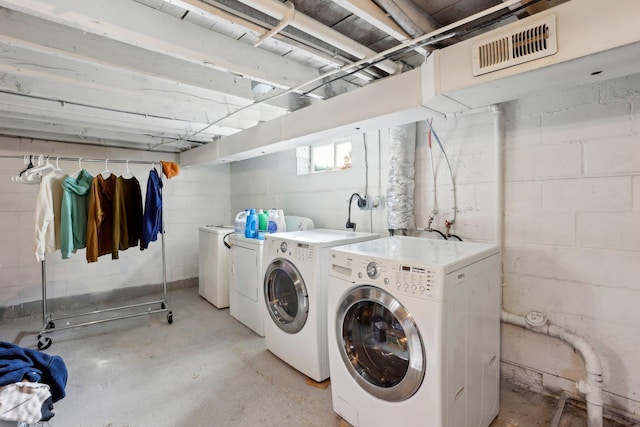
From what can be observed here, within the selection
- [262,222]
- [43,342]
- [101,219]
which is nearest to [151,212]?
[101,219]

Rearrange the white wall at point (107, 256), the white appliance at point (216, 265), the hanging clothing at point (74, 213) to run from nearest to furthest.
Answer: the hanging clothing at point (74, 213)
the white wall at point (107, 256)
the white appliance at point (216, 265)

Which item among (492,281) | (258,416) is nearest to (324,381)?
(258,416)

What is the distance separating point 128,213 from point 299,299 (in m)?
2.07

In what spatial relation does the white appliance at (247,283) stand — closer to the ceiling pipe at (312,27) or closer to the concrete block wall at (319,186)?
the concrete block wall at (319,186)

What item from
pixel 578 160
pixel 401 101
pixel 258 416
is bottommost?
pixel 258 416

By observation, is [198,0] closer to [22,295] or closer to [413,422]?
[413,422]

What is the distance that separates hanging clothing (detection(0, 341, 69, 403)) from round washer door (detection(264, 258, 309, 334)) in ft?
4.37

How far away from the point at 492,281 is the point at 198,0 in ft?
6.79

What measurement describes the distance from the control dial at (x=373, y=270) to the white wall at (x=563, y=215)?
1.06 meters

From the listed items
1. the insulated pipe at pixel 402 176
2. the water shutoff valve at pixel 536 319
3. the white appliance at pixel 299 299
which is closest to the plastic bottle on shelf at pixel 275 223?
the white appliance at pixel 299 299

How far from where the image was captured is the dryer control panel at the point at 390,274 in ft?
4.36

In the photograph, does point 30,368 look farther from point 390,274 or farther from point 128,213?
point 128,213

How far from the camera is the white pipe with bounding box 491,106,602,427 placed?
1585 millimetres

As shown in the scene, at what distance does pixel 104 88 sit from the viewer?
202 cm
